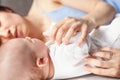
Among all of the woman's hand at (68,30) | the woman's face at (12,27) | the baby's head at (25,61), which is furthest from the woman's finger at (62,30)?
the woman's face at (12,27)

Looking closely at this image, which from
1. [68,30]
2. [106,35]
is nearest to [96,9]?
[106,35]

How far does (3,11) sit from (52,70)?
59cm

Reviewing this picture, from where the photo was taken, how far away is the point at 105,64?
3.10ft

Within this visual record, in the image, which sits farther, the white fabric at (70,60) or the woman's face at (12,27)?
the woman's face at (12,27)

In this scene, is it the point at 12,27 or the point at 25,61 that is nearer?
the point at 25,61

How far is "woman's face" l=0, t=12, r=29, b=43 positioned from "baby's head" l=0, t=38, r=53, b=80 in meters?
0.25

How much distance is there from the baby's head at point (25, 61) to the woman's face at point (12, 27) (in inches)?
9.8

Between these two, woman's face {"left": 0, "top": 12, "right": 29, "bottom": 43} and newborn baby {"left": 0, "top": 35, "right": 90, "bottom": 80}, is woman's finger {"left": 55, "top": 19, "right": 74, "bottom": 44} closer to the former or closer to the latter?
newborn baby {"left": 0, "top": 35, "right": 90, "bottom": 80}

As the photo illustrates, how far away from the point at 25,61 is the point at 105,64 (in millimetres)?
274

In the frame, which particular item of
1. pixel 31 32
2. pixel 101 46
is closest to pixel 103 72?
pixel 101 46

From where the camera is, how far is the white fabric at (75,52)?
0.96 m

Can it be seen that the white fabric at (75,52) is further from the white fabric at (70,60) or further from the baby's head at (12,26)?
the baby's head at (12,26)

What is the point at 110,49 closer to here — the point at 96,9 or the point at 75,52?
the point at 75,52

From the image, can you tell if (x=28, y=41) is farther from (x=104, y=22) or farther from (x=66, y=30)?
(x=104, y=22)
